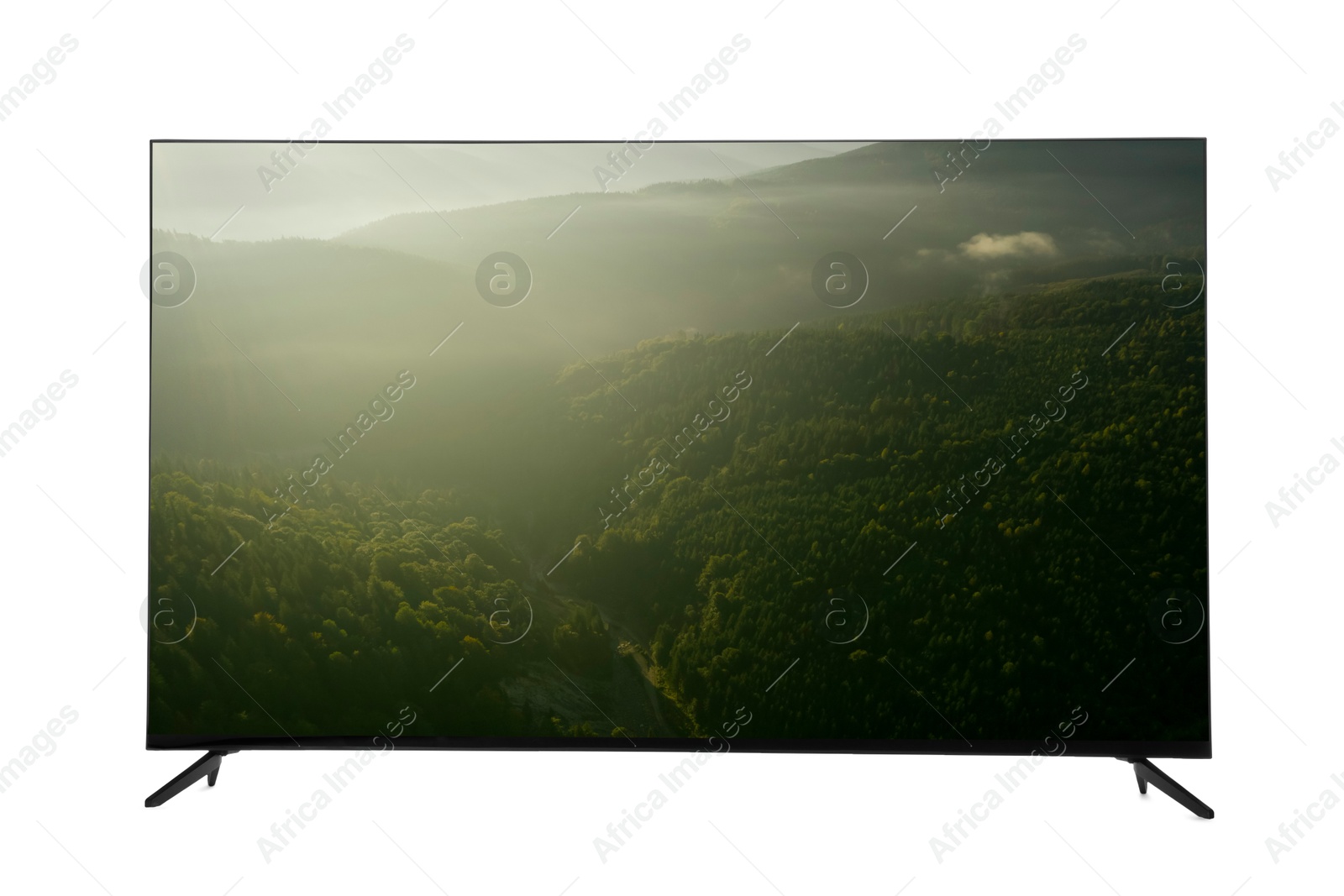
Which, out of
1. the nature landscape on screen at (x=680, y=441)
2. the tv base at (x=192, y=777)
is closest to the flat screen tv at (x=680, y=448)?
the nature landscape on screen at (x=680, y=441)

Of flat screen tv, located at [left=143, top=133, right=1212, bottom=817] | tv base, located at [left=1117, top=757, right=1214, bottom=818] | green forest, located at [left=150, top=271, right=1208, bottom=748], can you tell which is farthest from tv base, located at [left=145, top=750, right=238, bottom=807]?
tv base, located at [left=1117, top=757, right=1214, bottom=818]

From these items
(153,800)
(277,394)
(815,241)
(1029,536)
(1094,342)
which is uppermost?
(1094,342)

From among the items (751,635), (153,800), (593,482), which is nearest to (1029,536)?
(751,635)

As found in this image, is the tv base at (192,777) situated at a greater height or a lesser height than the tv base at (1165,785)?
lesser

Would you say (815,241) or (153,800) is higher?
(815,241)

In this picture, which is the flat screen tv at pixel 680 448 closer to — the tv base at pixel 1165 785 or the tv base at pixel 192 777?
the tv base at pixel 1165 785

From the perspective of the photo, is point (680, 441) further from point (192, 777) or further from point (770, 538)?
point (192, 777)

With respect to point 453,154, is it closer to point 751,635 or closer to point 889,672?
point 751,635
